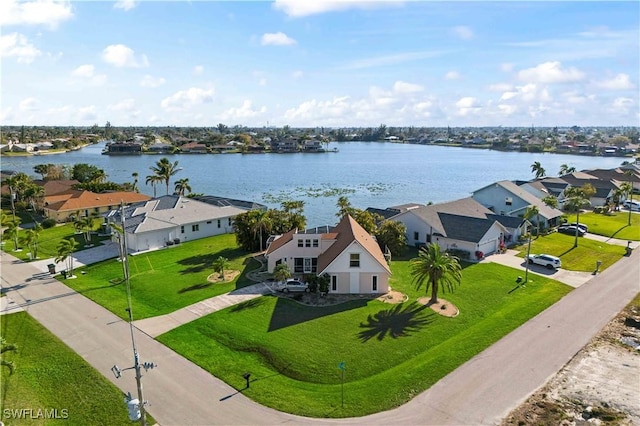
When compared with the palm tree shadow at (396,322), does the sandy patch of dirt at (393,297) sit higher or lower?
higher

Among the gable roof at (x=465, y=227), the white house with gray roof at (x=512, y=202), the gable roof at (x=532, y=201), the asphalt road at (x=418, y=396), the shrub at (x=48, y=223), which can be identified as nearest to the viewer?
the asphalt road at (x=418, y=396)

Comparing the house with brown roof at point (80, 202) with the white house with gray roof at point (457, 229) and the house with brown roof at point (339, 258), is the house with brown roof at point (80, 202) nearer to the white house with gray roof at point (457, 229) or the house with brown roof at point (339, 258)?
the house with brown roof at point (339, 258)

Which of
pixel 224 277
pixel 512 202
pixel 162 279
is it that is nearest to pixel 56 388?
pixel 162 279

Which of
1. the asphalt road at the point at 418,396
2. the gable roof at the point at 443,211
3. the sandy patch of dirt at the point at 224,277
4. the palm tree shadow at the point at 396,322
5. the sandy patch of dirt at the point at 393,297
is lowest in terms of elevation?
the asphalt road at the point at 418,396

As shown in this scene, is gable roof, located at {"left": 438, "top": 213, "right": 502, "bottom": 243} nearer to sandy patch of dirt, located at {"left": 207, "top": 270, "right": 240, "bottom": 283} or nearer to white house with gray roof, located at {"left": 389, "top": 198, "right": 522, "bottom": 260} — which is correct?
white house with gray roof, located at {"left": 389, "top": 198, "right": 522, "bottom": 260}

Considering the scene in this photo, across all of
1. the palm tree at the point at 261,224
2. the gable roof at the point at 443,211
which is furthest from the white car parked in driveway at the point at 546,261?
the palm tree at the point at 261,224

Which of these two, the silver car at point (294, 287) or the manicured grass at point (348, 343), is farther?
the silver car at point (294, 287)

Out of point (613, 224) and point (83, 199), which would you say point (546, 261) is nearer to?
point (613, 224)
